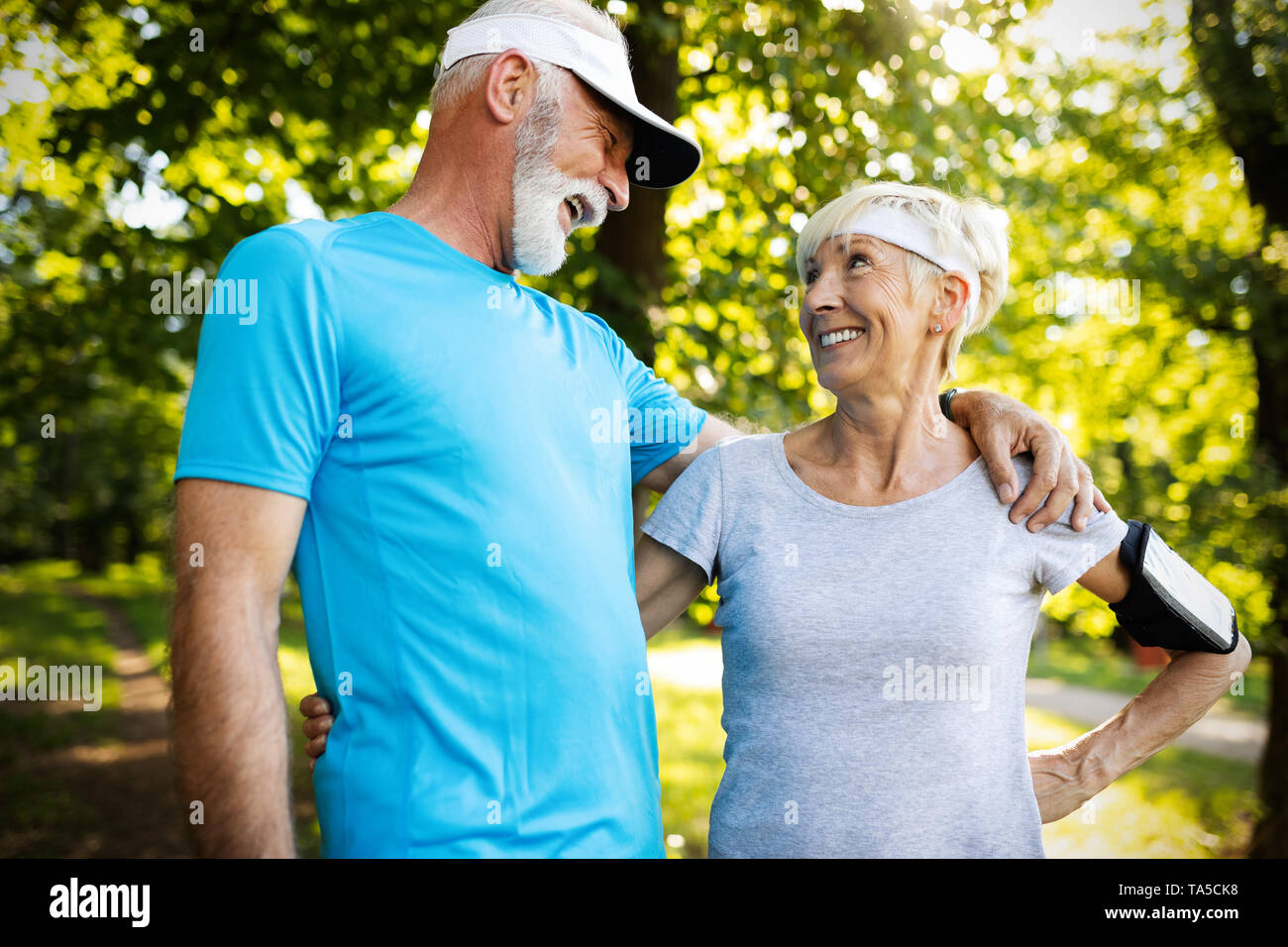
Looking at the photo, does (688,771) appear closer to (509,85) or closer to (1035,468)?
(1035,468)

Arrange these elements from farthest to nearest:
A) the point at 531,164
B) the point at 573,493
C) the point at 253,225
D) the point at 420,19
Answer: the point at 420,19
the point at 253,225
the point at 531,164
the point at 573,493

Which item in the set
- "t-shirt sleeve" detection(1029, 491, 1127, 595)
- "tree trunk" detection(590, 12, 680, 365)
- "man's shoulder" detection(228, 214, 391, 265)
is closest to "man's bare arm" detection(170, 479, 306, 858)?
"man's shoulder" detection(228, 214, 391, 265)

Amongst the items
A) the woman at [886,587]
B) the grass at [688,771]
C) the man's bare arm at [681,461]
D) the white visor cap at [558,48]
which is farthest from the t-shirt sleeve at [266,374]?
the man's bare arm at [681,461]

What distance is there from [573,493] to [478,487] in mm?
230

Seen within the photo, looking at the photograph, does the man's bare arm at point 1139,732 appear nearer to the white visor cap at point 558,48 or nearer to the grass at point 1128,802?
the white visor cap at point 558,48

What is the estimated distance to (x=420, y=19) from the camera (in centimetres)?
494

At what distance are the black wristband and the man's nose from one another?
3.24 feet

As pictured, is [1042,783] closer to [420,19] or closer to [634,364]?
[634,364]

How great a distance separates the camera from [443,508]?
1.69 metres

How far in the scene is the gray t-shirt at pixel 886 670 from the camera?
195 centimetres

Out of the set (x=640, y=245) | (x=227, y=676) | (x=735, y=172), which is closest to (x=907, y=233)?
(x=227, y=676)

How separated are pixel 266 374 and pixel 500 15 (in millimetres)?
1043

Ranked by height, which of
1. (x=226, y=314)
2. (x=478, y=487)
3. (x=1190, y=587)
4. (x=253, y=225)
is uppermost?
(x=253, y=225)

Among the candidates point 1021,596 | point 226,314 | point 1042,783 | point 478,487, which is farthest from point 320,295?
point 1042,783
